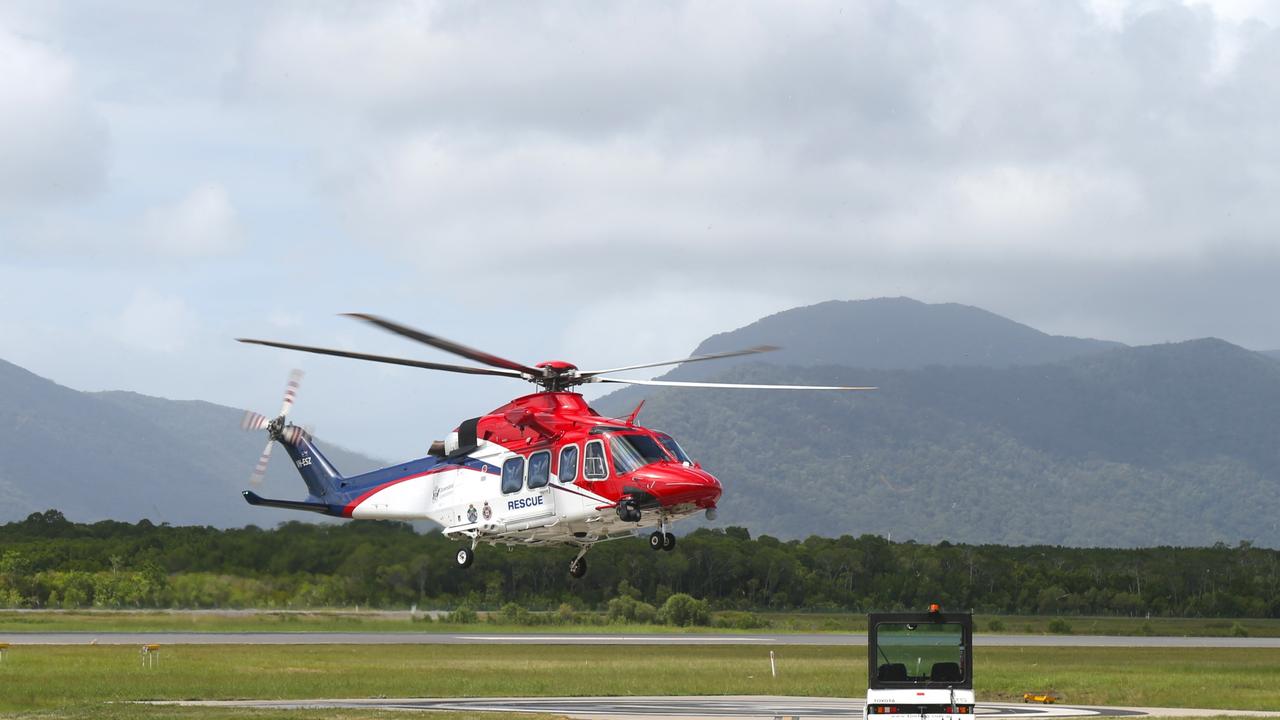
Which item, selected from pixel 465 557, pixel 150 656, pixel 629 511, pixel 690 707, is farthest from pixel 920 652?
pixel 150 656

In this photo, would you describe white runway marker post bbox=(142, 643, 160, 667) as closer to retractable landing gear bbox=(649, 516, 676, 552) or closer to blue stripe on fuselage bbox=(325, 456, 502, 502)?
blue stripe on fuselage bbox=(325, 456, 502, 502)

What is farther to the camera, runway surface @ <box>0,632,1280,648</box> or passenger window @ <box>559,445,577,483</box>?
runway surface @ <box>0,632,1280,648</box>

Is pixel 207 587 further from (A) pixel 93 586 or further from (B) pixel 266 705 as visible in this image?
(B) pixel 266 705

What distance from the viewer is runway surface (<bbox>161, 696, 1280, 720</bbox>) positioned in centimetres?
5050

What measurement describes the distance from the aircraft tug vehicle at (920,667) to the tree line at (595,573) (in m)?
48.3

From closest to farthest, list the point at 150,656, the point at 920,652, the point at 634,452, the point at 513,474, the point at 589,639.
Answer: the point at 920,652, the point at 634,452, the point at 513,474, the point at 150,656, the point at 589,639

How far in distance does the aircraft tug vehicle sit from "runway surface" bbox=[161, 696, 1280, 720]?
18143mm

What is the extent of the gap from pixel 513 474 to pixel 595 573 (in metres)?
72.4

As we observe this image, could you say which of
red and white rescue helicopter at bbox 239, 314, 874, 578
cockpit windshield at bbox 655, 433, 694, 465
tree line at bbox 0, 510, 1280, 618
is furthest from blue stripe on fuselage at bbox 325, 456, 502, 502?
tree line at bbox 0, 510, 1280, 618

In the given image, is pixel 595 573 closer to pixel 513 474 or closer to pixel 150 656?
pixel 150 656

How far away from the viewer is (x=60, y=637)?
84.4 m

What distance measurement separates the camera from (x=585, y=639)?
92.4m

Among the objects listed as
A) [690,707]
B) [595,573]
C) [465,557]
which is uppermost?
[595,573]

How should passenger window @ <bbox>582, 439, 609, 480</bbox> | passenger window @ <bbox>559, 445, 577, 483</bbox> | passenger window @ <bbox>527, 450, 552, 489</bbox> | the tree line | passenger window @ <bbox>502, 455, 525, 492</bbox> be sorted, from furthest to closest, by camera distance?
the tree line
passenger window @ <bbox>502, 455, 525, 492</bbox>
passenger window @ <bbox>527, 450, 552, 489</bbox>
passenger window @ <bbox>559, 445, 577, 483</bbox>
passenger window @ <bbox>582, 439, 609, 480</bbox>
